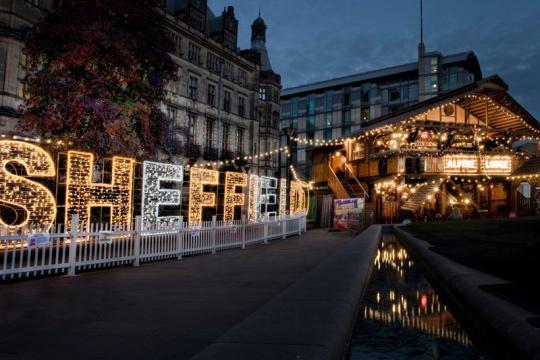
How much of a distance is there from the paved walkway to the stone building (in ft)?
79.4

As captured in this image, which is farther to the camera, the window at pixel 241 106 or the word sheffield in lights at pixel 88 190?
the window at pixel 241 106

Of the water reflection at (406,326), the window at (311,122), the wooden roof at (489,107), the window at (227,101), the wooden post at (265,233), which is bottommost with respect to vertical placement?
the water reflection at (406,326)

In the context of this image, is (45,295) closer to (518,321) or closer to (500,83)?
(518,321)

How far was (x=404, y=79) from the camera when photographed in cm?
6444

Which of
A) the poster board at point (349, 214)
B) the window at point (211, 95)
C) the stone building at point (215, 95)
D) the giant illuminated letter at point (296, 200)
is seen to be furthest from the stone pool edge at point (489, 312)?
the window at point (211, 95)

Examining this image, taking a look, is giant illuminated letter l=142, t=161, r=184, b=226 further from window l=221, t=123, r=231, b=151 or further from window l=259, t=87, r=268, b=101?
window l=259, t=87, r=268, b=101

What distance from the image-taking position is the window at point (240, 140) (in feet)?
161

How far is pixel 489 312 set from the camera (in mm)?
5289

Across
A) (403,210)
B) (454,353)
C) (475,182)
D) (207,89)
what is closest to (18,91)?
(207,89)

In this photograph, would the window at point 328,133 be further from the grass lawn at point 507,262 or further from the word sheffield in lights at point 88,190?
the grass lawn at point 507,262

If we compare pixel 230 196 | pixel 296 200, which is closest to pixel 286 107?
pixel 296 200

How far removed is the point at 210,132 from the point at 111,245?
33859mm

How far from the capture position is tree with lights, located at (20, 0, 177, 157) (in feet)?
53.7

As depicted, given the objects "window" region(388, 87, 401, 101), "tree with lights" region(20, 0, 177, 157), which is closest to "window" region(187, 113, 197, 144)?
"tree with lights" region(20, 0, 177, 157)
